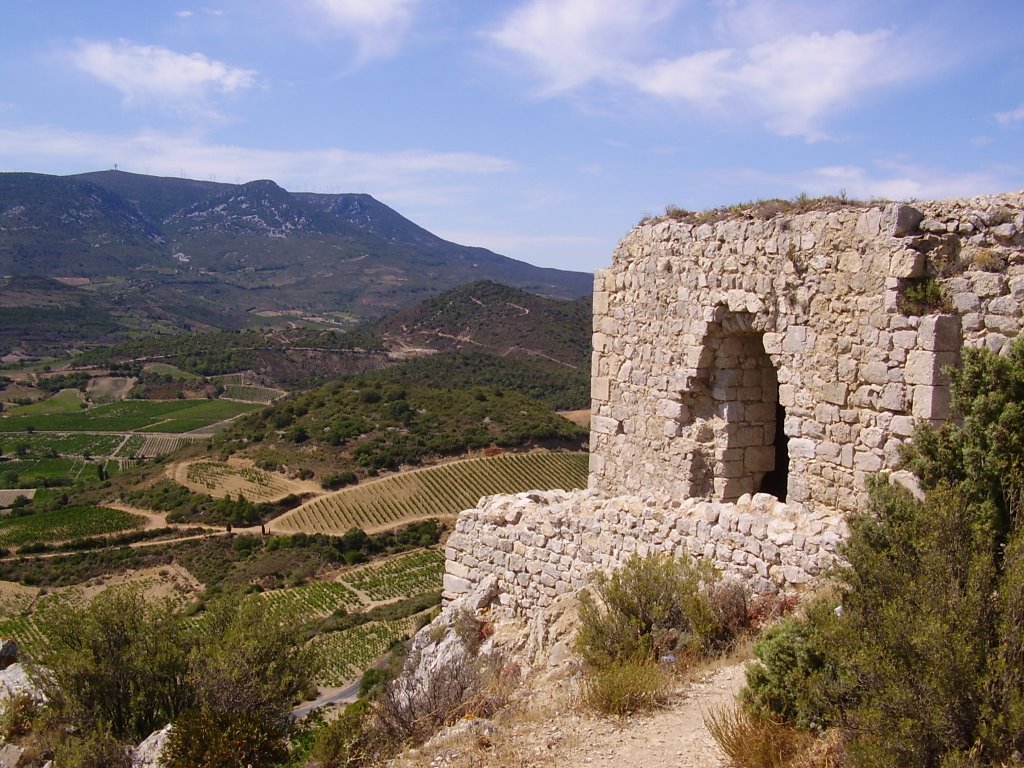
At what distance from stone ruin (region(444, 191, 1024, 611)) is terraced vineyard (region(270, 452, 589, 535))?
39.1 metres

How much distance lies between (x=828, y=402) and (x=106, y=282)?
6768 inches

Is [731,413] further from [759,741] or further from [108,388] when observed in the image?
[108,388]

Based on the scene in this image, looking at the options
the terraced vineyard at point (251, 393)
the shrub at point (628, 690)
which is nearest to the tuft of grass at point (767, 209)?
the shrub at point (628, 690)

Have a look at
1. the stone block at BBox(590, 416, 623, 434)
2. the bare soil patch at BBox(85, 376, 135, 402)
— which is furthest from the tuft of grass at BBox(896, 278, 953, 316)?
the bare soil patch at BBox(85, 376, 135, 402)

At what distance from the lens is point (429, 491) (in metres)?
50.8

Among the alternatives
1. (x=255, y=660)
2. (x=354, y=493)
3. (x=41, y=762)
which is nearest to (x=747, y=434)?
(x=255, y=660)

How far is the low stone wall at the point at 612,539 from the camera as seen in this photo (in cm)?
620

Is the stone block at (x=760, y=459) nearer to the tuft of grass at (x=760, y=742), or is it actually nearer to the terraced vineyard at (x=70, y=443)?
the tuft of grass at (x=760, y=742)

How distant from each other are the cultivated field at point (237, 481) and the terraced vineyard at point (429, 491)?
2.54m

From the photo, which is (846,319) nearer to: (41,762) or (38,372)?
(41,762)

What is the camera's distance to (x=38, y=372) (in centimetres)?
8925

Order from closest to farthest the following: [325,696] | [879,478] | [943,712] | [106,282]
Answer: [943,712], [879,478], [325,696], [106,282]

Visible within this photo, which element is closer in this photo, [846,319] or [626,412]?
[846,319]

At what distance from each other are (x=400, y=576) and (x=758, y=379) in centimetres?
3401
